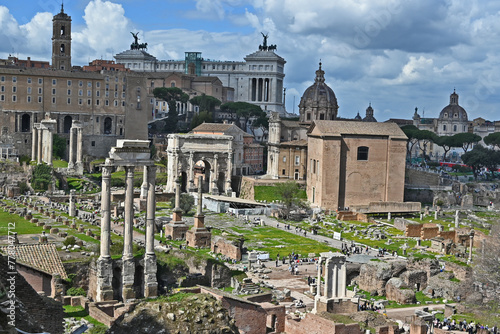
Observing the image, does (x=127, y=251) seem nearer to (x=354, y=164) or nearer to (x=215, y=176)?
(x=354, y=164)

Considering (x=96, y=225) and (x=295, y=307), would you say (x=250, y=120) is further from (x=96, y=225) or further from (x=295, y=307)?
(x=295, y=307)

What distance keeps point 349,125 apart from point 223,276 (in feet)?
120

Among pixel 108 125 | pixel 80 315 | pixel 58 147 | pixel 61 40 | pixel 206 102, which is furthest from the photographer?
pixel 206 102

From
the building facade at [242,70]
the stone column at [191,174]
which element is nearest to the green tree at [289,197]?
the stone column at [191,174]

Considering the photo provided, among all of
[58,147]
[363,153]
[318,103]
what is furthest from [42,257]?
[318,103]

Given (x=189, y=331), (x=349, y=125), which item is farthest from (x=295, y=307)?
(x=349, y=125)

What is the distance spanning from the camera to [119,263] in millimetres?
27938

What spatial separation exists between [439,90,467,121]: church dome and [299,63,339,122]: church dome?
5282cm

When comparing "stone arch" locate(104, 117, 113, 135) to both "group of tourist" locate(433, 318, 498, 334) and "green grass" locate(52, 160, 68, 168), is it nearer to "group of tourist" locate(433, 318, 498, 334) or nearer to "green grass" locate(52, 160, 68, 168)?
"green grass" locate(52, 160, 68, 168)

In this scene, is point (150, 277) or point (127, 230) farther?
point (150, 277)

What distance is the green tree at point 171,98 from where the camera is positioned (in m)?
A: 91.5

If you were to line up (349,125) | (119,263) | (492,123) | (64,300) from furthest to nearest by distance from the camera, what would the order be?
(492,123) < (349,125) < (119,263) < (64,300)

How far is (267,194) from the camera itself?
65.6 metres

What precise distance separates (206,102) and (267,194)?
1415 inches
